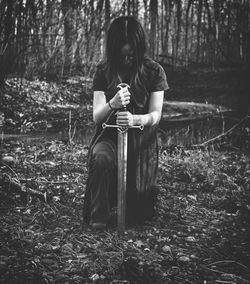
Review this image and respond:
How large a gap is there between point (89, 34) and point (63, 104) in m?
2.29

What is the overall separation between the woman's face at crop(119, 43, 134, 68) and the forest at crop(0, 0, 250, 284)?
119cm

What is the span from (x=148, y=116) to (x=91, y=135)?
145 inches

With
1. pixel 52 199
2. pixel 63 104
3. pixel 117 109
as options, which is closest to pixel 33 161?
pixel 52 199

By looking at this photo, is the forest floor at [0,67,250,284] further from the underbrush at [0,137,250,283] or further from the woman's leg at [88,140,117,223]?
the woman's leg at [88,140,117,223]

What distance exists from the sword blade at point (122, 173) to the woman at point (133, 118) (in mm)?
107

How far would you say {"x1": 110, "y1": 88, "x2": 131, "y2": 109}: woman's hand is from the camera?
88.0 inches

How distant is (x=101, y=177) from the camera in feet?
7.91

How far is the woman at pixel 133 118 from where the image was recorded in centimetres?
240

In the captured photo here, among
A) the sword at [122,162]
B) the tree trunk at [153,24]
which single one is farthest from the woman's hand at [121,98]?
the tree trunk at [153,24]

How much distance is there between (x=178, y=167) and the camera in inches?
160

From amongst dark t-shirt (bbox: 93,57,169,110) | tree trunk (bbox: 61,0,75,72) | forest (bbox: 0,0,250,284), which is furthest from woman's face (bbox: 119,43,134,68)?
tree trunk (bbox: 61,0,75,72)

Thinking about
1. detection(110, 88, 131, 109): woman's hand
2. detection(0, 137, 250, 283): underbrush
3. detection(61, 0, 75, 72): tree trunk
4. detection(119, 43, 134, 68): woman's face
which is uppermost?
detection(61, 0, 75, 72): tree trunk

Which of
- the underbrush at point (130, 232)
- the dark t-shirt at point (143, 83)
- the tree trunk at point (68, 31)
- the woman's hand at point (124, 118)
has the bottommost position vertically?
the underbrush at point (130, 232)

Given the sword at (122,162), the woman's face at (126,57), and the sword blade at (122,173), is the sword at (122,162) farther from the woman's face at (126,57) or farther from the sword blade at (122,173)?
the woman's face at (126,57)
